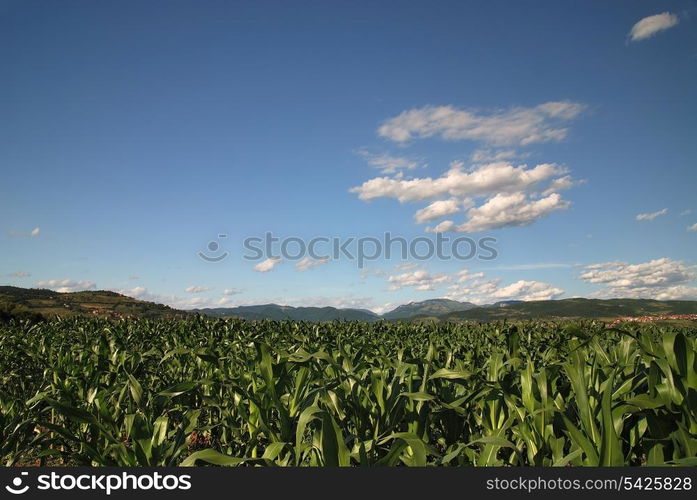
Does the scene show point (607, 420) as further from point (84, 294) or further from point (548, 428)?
point (84, 294)

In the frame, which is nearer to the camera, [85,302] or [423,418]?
[423,418]

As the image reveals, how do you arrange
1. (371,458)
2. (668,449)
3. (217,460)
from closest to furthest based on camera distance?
(217,460) < (371,458) < (668,449)

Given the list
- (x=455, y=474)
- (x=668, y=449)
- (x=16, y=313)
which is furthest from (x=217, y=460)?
(x=16, y=313)

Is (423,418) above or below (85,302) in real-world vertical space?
below

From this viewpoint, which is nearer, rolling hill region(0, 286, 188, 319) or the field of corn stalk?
the field of corn stalk

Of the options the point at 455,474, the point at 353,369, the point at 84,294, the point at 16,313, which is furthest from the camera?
the point at 84,294

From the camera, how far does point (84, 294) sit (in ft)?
364

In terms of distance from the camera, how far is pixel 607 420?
2674mm

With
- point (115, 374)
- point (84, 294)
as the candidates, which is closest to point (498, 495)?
point (115, 374)

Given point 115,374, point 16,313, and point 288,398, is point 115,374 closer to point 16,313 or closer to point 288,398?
point 288,398

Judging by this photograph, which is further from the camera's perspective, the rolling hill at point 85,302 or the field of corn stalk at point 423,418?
the rolling hill at point 85,302

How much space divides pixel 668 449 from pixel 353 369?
297cm

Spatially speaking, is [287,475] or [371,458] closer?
[287,475]

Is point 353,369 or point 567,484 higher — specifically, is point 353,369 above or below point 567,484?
above
